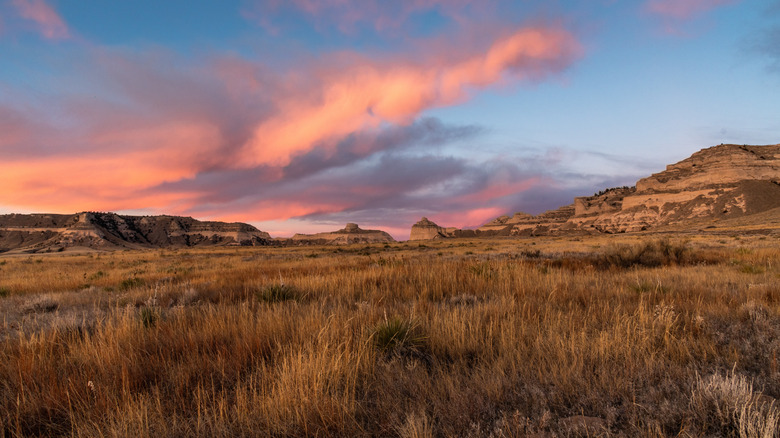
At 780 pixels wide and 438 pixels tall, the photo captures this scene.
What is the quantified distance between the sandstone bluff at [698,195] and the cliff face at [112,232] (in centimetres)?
16024

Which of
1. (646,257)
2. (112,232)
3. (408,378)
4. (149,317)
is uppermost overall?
(112,232)

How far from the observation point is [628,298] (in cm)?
546

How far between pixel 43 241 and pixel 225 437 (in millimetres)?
178706

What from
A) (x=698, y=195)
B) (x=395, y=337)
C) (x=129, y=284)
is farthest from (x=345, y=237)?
(x=395, y=337)

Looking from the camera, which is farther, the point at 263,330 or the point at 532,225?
the point at 532,225

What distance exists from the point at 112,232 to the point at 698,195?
→ 728 ft

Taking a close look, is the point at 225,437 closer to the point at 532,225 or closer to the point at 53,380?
the point at 53,380

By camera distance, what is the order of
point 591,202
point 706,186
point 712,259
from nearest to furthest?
point 712,259
point 706,186
point 591,202

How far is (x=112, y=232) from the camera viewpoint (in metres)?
146

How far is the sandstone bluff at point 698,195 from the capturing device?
84812mm

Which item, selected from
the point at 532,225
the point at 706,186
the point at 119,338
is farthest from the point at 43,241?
the point at 706,186

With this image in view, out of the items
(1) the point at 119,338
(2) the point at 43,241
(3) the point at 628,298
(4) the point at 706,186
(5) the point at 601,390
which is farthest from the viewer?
(2) the point at 43,241

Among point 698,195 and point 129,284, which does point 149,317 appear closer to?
point 129,284

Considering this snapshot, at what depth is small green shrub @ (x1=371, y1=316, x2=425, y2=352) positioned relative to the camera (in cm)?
337
